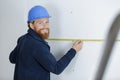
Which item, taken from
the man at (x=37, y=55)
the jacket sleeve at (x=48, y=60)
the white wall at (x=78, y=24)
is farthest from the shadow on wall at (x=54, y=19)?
the jacket sleeve at (x=48, y=60)

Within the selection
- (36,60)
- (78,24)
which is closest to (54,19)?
(78,24)

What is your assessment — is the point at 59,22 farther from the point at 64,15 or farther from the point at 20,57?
the point at 20,57

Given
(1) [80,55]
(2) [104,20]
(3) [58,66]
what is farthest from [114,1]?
(3) [58,66]

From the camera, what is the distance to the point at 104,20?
1.43m

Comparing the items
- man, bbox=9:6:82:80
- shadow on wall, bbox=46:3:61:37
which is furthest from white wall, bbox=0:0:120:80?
man, bbox=9:6:82:80

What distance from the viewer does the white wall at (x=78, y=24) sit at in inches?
56.7

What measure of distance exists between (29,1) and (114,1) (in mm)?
628

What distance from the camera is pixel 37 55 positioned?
111 centimetres

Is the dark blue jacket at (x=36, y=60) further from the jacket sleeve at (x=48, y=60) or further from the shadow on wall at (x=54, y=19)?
the shadow on wall at (x=54, y=19)

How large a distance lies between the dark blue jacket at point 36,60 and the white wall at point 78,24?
359 mm

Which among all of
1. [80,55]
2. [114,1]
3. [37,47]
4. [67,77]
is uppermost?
[114,1]

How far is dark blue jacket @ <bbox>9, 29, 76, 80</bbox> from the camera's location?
111 cm

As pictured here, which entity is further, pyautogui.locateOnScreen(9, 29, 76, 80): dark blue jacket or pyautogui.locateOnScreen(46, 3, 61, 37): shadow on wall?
pyautogui.locateOnScreen(46, 3, 61, 37): shadow on wall

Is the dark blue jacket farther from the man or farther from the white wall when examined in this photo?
the white wall
